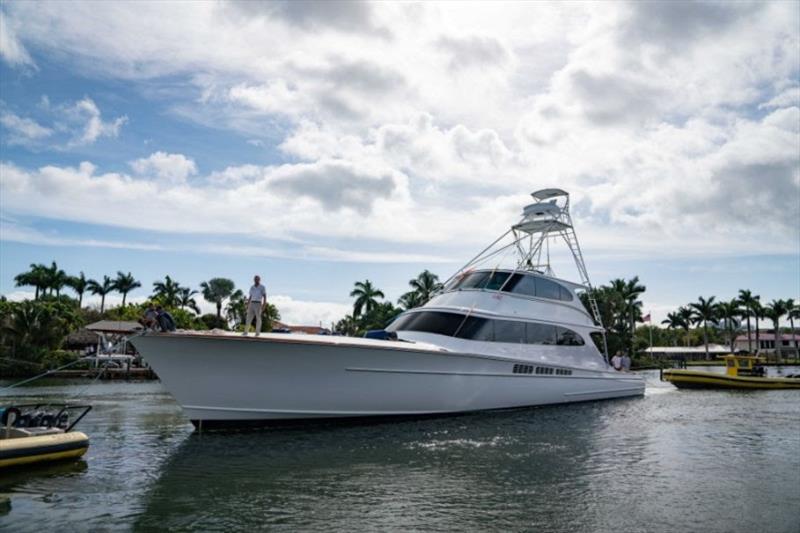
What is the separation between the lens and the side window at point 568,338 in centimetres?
2120

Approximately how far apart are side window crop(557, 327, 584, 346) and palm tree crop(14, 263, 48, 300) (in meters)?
65.2

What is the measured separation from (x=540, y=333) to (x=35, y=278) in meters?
65.5

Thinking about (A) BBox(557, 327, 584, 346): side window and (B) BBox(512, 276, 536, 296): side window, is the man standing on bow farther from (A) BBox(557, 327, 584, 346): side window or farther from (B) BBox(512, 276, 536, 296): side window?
(A) BBox(557, 327, 584, 346): side window

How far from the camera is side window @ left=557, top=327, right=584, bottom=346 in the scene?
21203mm

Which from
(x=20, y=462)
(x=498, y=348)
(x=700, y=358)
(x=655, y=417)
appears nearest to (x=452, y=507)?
(x=20, y=462)

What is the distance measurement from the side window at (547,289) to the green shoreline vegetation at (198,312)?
25.0m

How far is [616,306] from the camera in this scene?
6050 cm

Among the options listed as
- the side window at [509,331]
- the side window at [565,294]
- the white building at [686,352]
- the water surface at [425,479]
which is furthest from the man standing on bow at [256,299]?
the white building at [686,352]

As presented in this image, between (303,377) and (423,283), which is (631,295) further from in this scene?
(303,377)

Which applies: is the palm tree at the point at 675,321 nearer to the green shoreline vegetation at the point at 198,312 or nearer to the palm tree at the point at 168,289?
the green shoreline vegetation at the point at 198,312

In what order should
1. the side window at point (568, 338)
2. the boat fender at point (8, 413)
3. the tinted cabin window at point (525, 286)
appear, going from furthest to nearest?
the side window at point (568, 338)
the tinted cabin window at point (525, 286)
the boat fender at point (8, 413)

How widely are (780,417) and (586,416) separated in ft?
21.1

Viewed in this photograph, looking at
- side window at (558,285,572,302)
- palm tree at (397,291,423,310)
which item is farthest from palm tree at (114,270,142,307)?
side window at (558,285,572,302)

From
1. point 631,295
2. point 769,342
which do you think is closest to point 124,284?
point 631,295
